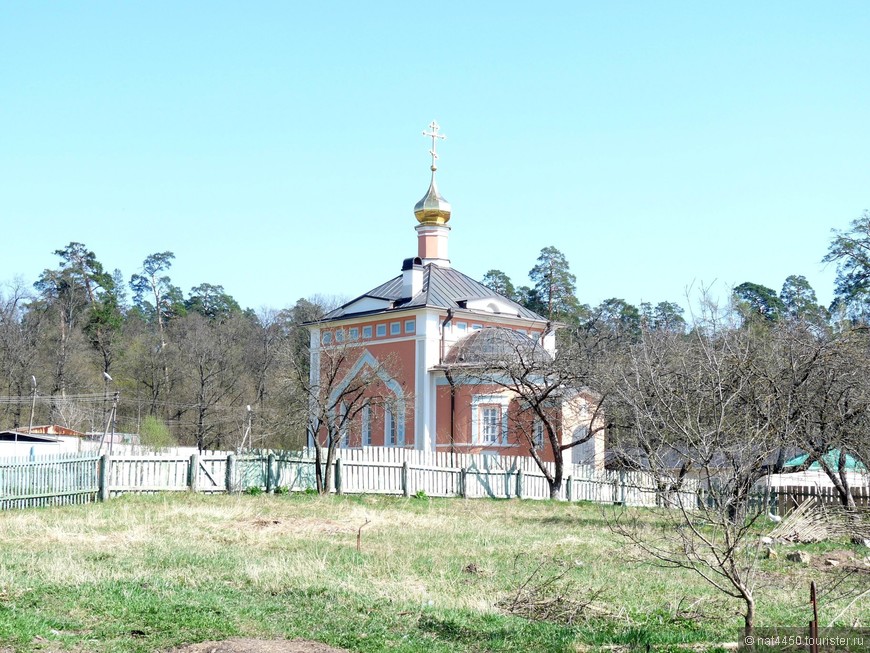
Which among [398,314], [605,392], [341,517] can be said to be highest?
[398,314]

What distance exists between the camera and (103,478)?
20922mm

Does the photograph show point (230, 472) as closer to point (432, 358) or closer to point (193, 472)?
point (193, 472)

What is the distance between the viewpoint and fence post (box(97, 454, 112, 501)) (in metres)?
20.9

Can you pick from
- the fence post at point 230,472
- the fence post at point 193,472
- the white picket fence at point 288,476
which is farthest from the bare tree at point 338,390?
the fence post at point 193,472

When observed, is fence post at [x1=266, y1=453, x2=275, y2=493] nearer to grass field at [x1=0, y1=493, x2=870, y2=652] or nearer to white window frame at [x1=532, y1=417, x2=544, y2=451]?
grass field at [x1=0, y1=493, x2=870, y2=652]

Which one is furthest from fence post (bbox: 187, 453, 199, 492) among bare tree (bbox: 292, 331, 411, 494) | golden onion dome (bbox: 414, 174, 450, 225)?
golden onion dome (bbox: 414, 174, 450, 225)

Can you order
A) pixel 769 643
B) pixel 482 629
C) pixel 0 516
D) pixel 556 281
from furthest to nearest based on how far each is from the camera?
pixel 556 281 → pixel 0 516 → pixel 482 629 → pixel 769 643

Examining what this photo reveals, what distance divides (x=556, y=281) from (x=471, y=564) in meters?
63.8

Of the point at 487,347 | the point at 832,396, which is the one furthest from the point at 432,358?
the point at 832,396

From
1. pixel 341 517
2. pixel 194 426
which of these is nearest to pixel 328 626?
pixel 341 517

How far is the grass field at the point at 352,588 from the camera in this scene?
Result: 27.2 ft

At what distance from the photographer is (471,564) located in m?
12.3

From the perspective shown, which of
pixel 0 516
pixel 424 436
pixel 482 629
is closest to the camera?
pixel 482 629

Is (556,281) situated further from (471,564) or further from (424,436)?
(471,564)
